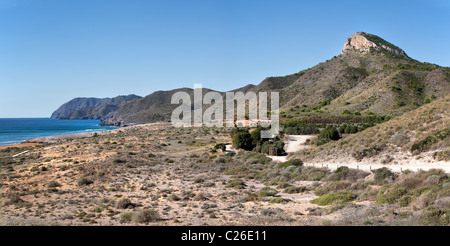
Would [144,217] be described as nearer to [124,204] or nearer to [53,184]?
[124,204]

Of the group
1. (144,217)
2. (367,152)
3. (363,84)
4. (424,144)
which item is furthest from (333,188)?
(363,84)

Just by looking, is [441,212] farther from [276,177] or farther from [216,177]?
[216,177]

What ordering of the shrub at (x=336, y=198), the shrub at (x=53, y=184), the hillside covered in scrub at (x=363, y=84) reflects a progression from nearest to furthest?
the shrub at (x=336, y=198), the shrub at (x=53, y=184), the hillside covered in scrub at (x=363, y=84)

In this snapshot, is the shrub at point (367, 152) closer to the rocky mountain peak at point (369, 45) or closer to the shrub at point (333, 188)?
the shrub at point (333, 188)

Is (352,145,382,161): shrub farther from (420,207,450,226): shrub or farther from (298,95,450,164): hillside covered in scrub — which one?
(420,207,450,226): shrub

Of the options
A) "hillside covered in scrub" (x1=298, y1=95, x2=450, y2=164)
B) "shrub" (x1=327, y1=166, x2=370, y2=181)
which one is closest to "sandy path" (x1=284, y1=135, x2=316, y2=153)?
"hillside covered in scrub" (x1=298, y1=95, x2=450, y2=164)

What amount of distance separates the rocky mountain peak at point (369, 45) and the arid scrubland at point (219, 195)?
369 ft

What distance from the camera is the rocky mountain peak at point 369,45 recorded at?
123 metres

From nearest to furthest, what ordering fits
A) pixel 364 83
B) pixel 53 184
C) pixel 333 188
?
pixel 333 188 → pixel 53 184 → pixel 364 83

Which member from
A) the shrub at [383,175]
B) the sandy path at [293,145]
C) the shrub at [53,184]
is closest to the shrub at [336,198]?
the shrub at [383,175]

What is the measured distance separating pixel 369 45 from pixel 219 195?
127 meters

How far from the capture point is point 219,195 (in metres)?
19.3
